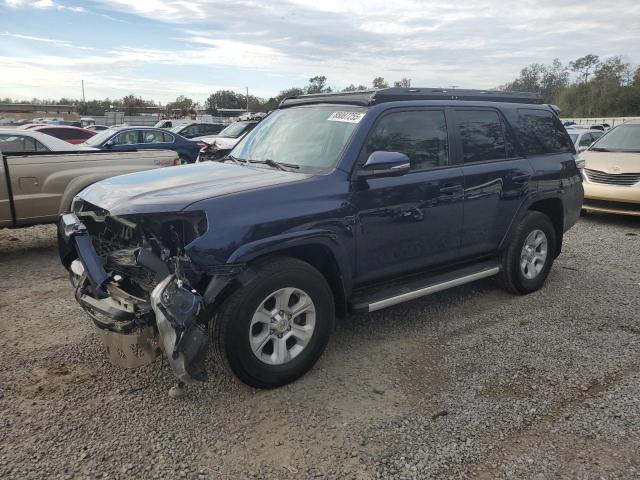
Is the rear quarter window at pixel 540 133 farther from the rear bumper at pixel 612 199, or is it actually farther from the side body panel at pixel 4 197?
the side body panel at pixel 4 197

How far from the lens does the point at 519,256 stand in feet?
16.7

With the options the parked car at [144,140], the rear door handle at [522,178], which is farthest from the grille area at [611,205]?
the parked car at [144,140]

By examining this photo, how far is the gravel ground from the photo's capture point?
9.04ft

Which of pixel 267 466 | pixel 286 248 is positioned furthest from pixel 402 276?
pixel 267 466

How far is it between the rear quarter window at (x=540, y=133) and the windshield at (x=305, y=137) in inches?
82.0

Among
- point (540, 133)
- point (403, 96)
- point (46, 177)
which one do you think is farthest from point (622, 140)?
point (46, 177)

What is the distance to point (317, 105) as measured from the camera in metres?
4.45

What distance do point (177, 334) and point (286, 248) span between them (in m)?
0.90

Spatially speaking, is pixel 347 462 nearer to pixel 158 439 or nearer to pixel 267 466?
pixel 267 466

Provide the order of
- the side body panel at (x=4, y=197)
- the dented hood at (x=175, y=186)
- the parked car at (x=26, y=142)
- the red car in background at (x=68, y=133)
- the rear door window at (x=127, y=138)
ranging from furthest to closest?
the red car in background at (x=68, y=133) < the rear door window at (x=127, y=138) < the parked car at (x=26, y=142) < the side body panel at (x=4, y=197) < the dented hood at (x=175, y=186)

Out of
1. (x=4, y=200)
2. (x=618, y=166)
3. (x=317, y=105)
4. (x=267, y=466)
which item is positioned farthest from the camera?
(x=618, y=166)

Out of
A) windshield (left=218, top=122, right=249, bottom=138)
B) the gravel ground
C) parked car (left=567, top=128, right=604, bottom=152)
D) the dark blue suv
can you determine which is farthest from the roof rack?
windshield (left=218, top=122, right=249, bottom=138)

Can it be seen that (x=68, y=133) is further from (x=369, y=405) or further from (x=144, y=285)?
(x=369, y=405)

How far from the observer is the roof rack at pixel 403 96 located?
13.5 feet
